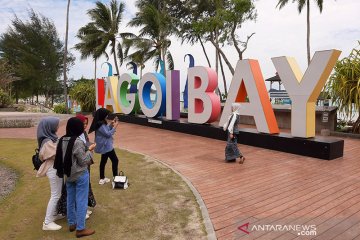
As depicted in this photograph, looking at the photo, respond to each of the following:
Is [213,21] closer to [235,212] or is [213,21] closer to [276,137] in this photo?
[276,137]

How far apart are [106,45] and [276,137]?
89.0 feet

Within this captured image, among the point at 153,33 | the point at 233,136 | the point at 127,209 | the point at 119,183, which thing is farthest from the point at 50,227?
the point at 153,33

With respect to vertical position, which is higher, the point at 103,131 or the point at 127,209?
the point at 103,131

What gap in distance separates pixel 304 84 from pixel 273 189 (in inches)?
156

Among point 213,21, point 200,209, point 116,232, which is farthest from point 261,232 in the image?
point 213,21

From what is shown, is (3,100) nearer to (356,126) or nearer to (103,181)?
(103,181)

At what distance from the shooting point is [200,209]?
17.1 ft

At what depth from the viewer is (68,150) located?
4.13 metres

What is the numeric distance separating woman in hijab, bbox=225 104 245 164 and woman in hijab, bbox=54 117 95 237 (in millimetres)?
4536

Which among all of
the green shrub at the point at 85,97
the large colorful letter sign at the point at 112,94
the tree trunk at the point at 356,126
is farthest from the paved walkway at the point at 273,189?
the green shrub at the point at 85,97

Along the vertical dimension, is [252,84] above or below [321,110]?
above

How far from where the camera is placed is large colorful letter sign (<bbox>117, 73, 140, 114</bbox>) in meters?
16.9

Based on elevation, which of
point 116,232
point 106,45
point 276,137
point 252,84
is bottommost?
point 116,232

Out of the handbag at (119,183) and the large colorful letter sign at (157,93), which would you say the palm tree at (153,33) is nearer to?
the large colorful letter sign at (157,93)
